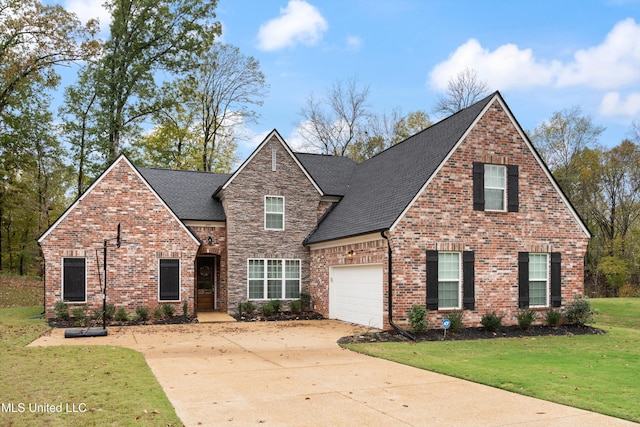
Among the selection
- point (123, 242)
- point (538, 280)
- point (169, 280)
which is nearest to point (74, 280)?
point (123, 242)

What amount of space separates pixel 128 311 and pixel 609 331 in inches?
610

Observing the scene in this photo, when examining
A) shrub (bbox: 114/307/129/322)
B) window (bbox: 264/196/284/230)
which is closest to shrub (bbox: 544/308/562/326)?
window (bbox: 264/196/284/230)

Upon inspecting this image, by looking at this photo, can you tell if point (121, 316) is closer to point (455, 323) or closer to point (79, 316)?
point (79, 316)

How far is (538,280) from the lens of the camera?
1678 cm

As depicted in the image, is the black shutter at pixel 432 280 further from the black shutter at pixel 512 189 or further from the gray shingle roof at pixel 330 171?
the gray shingle roof at pixel 330 171

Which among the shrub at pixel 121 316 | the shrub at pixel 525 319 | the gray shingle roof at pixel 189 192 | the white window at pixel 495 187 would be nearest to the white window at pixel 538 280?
the shrub at pixel 525 319

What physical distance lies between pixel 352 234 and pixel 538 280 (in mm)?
5928

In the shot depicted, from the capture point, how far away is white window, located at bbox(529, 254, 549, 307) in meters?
16.7

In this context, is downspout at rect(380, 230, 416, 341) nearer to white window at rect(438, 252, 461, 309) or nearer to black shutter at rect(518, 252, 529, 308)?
white window at rect(438, 252, 461, 309)

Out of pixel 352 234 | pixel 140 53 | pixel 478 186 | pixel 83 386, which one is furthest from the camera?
pixel 140 53

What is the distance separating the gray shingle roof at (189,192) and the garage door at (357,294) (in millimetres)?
5318

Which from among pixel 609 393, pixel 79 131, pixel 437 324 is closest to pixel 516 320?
pixel 437 324

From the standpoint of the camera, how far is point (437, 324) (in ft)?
49.9

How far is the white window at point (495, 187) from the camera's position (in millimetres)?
16438
